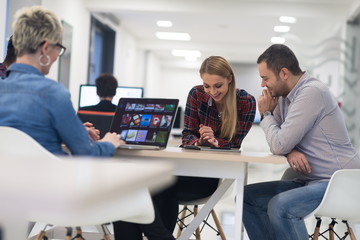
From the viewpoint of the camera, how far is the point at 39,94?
1.84 metres

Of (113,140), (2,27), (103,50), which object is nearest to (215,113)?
(113,140)

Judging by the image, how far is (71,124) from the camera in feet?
6.17

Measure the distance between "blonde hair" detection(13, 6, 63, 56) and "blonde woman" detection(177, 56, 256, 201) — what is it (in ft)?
3.90

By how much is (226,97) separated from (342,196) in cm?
90

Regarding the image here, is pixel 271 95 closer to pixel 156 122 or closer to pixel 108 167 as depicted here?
pixel 156 122

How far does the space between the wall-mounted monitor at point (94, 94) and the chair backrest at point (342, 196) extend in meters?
3.40

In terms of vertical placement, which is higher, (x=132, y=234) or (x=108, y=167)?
(x=108, y=167)

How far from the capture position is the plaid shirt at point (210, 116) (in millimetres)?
2969

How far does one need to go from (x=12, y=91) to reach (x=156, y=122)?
2.55 feet

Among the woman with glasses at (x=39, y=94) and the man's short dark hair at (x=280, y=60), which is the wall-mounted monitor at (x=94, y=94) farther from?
the woman with glasses at (x=39, y=94)

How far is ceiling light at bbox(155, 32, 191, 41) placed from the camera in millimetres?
12584

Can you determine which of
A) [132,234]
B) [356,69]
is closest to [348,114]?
[356,69]

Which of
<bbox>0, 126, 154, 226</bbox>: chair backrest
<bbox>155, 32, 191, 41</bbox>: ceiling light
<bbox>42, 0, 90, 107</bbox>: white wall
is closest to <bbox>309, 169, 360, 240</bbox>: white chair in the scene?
<bbox>0, 126, 154, 226</bbox>: chair backrest

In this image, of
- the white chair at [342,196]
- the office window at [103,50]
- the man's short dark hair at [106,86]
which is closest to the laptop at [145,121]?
the white chair at [342,196]
